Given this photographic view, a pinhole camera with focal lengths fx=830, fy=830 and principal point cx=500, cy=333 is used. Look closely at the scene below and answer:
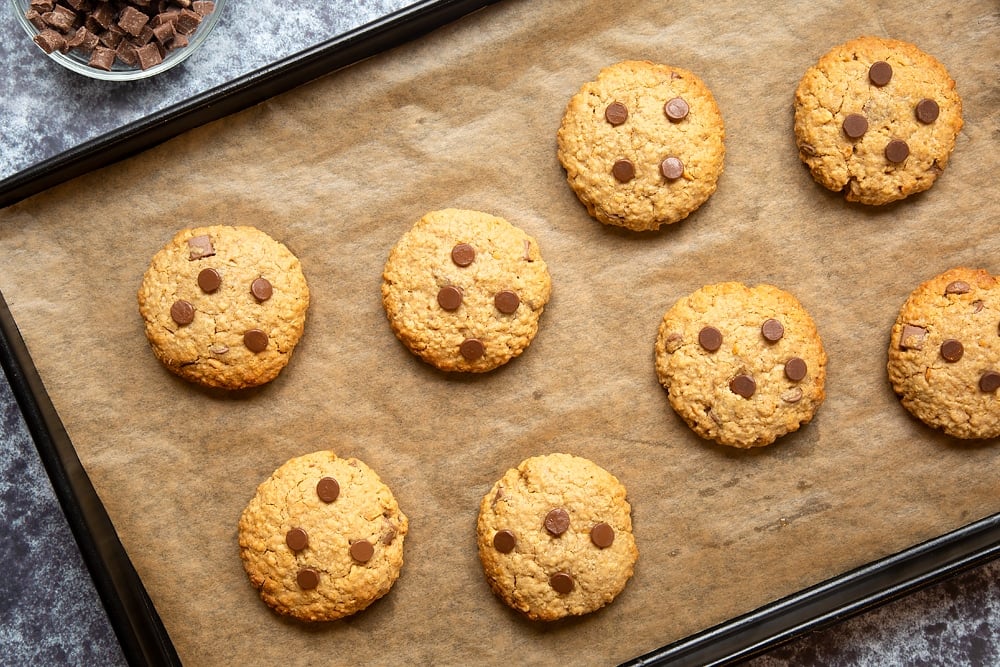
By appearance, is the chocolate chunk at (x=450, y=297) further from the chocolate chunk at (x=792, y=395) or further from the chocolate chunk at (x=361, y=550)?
the chocolate chunk at (x=792, y=395)

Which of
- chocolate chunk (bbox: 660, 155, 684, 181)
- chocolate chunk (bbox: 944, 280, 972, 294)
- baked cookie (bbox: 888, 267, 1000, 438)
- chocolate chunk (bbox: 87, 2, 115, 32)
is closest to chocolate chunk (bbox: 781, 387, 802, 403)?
baked cookie (bbox: 888, 267, 1000, 438)

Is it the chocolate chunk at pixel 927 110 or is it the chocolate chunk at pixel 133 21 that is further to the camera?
the chocolate chunk at pixel 133 21

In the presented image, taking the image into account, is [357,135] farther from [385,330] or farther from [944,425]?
[944,425]

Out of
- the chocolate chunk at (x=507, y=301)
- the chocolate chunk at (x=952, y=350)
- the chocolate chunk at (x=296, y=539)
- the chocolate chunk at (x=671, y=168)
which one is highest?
the chocolate chunk at (x=671, y=168)

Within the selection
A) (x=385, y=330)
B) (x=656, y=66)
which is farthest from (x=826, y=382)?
(x=385, y=330)

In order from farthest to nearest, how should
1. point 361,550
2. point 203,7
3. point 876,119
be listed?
point 203,7 < point 876,119 < point 361,550

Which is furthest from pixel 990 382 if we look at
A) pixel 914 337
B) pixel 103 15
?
pixel 103 15

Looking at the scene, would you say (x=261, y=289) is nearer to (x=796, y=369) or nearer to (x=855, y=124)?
(x=796, y=369)

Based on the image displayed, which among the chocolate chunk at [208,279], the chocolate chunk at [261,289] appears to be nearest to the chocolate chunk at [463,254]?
the chocolate chunk at [261,289]
